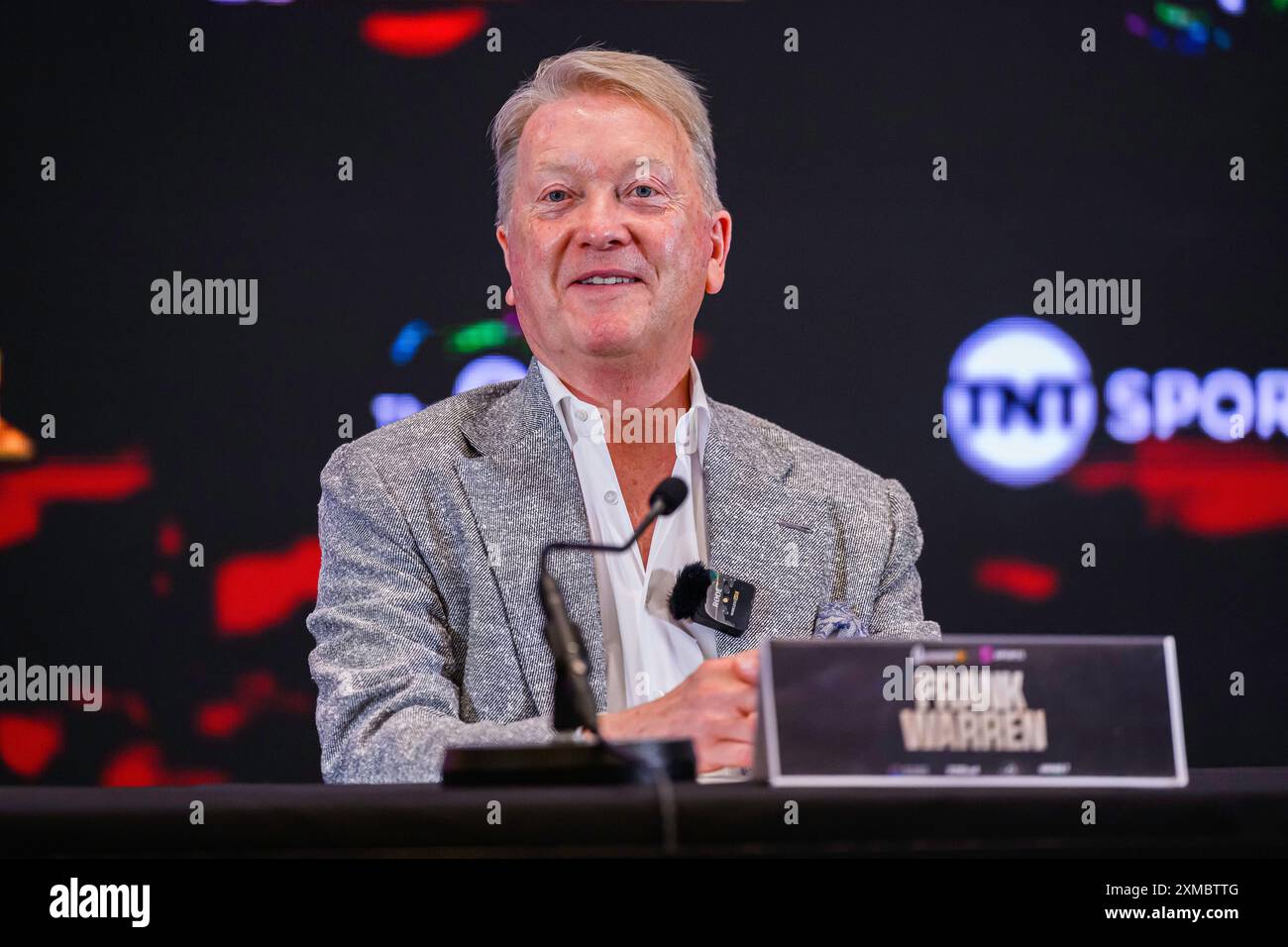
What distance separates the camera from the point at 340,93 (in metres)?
3.14

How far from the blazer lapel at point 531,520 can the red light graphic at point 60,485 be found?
111cm

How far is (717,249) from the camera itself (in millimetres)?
2545

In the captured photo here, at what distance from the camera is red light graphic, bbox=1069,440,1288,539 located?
3.15 m

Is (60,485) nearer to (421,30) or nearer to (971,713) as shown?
(421,30)

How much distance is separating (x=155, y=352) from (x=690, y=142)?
1.36 m

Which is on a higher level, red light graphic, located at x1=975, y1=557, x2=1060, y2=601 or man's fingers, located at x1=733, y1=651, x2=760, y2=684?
red light graphic, located at x1=975, y1=557, x2=1060, y2=601

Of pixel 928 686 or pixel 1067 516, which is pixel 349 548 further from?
pixel 1067 516

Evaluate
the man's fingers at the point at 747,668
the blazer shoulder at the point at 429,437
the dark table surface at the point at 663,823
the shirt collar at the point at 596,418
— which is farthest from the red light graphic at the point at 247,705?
the dark table surface at the point at 663,823

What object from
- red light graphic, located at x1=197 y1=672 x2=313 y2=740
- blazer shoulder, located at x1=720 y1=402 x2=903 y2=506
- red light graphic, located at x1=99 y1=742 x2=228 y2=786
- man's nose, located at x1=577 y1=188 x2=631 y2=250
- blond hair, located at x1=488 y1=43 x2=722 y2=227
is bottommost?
red light graphic, located at x1=99 y1=742 x2=228 y2=786

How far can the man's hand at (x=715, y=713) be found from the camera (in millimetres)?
1673

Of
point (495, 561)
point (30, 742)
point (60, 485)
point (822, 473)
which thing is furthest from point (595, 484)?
point (30, 742)

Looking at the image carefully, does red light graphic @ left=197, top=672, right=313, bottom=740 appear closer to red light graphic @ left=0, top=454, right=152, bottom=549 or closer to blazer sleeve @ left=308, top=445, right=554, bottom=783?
red light graphic @ left=0, top=454, right=152, bottom=549

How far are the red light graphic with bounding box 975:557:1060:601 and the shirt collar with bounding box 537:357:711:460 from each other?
1034mm

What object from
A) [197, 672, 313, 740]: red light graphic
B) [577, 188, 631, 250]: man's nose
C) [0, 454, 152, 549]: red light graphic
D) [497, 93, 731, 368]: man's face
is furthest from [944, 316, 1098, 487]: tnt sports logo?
[0, 454, 152, 549]: red light graphic
